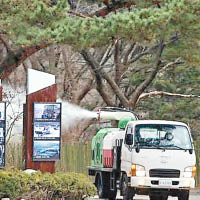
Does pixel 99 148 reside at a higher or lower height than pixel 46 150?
higher

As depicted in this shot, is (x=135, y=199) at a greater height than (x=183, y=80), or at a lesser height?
lesser

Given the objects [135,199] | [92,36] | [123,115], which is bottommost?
[135,199]

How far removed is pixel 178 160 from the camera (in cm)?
2286

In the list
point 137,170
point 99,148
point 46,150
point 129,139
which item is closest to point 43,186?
point 46,150

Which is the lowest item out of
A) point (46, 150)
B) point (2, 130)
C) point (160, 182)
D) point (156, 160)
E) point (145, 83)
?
point (160, 182)

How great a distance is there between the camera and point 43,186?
18.8m

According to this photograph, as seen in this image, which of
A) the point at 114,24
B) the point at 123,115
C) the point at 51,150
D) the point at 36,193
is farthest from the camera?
the point at 123,115

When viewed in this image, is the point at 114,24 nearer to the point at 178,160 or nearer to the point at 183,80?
the point at 178,160

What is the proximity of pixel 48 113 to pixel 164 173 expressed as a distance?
4085 mm

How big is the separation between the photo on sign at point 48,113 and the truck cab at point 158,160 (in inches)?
117

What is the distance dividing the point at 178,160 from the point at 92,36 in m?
5.12

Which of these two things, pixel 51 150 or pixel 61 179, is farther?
pixel 51 150

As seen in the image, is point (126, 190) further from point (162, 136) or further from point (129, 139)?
point (162, 136)

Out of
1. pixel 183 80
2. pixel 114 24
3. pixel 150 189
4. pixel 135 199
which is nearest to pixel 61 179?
pixel 150 189
